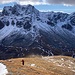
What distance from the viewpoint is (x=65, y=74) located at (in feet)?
249

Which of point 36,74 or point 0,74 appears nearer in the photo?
point 0,74

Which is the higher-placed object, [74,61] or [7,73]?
[7,73]

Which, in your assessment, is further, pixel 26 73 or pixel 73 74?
pixel 73 74

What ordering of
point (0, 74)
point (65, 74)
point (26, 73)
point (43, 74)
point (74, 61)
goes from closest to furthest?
point (0, 74) → point (26, 73) → point (43, 74) → point (65, 74) → point (74, 61)

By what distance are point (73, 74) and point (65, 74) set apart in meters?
5.25

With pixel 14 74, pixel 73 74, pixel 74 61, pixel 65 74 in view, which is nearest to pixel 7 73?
pixel 14 74

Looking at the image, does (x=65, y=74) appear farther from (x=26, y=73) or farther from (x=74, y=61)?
(x=74, y=61)

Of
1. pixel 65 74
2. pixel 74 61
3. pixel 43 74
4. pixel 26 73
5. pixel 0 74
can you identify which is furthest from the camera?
pixel 74 61

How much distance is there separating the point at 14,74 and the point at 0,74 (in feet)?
11.1

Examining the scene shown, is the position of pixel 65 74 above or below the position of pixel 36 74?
below

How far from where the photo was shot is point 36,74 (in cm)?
5744

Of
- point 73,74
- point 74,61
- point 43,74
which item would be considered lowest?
point 74,61

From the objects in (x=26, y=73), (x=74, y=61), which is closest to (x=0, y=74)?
(x=26, y=73)

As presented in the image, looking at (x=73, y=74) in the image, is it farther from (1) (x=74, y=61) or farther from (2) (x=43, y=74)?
(1) (x=74, y=61)
